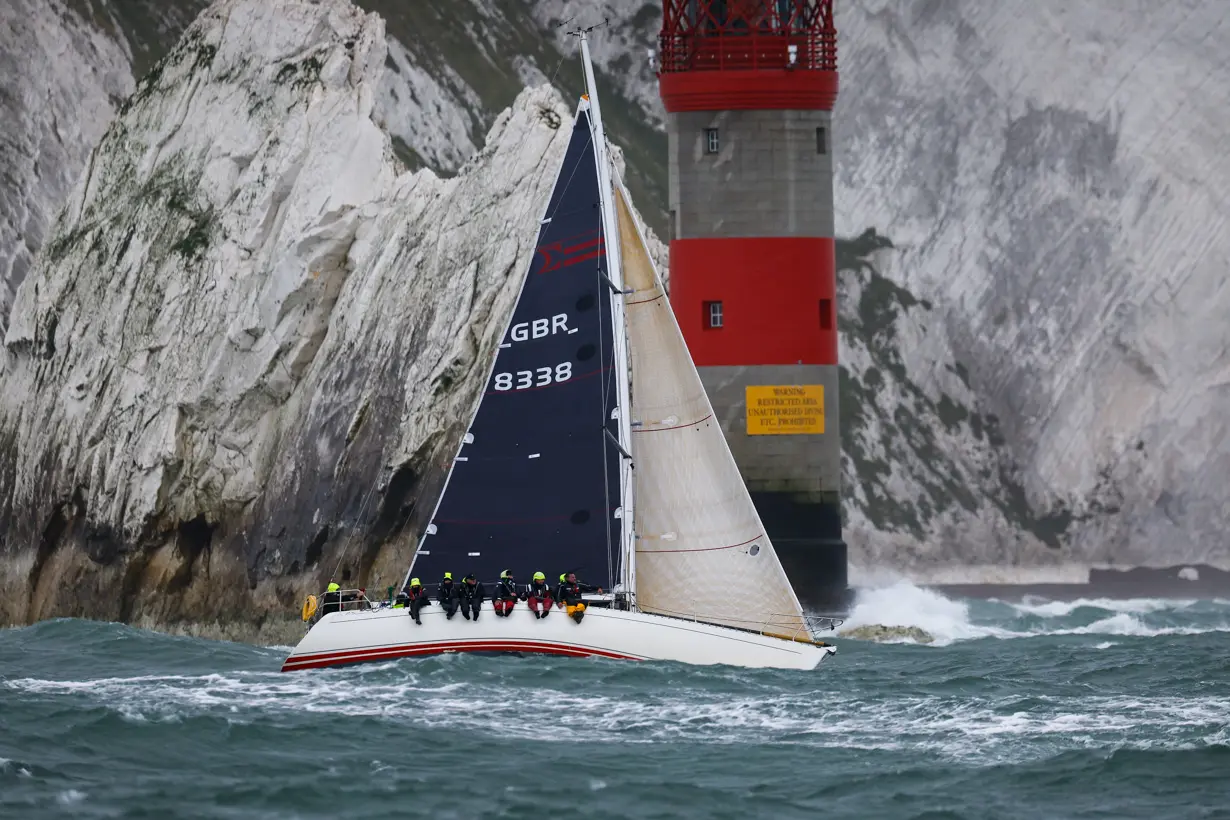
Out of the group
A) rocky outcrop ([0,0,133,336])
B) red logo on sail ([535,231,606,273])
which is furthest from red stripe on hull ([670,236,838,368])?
rocky outcrop ([0,0,133,336])

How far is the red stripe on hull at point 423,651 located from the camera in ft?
121

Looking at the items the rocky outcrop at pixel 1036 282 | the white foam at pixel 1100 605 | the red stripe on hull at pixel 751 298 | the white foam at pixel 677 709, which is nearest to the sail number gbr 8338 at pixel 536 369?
the white foam at pixel 677 709

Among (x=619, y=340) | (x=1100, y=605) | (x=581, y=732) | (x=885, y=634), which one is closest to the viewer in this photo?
(x=581, y=732)

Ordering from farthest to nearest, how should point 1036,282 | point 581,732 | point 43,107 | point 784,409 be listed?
point 1036,282 → point 43,107 → point 784,409 → point 581,732

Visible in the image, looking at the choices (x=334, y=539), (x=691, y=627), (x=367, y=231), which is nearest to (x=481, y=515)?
(x=691, y=627)

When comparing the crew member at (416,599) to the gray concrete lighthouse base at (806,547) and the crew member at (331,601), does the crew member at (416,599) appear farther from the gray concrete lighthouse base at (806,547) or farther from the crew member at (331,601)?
the gray concrete lighthouse base at (806,547)

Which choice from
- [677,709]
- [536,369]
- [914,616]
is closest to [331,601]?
[536,369]

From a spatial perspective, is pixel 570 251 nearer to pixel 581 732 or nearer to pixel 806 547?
pixel 581 732

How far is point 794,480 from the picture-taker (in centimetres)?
4972

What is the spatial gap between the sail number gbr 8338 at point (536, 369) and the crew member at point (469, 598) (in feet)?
11.2

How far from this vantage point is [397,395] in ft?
165

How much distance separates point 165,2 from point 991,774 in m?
53.6

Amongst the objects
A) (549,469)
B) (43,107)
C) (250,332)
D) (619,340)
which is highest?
(43,107)

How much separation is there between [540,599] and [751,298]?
13539 mm
